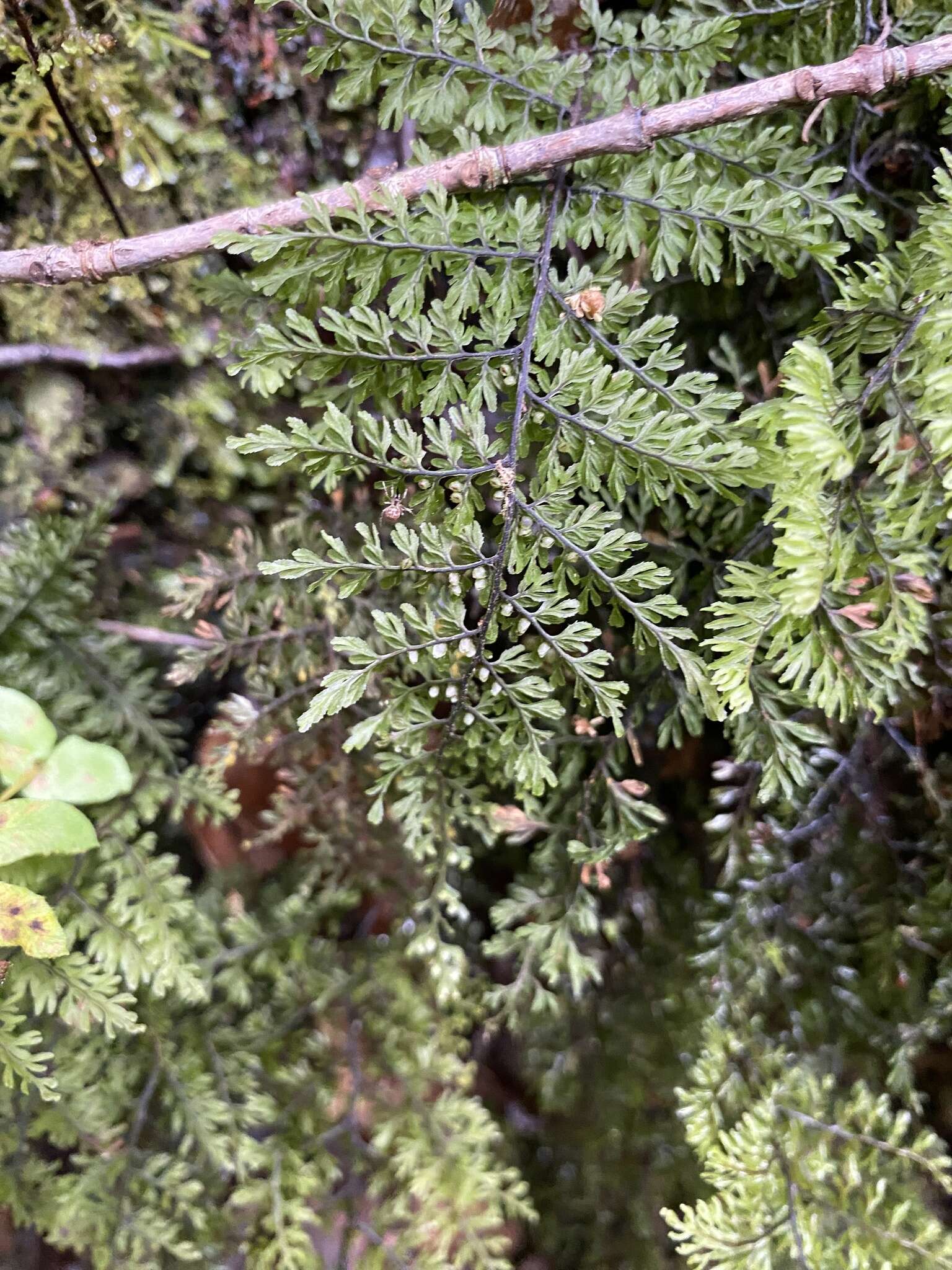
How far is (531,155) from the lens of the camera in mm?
859

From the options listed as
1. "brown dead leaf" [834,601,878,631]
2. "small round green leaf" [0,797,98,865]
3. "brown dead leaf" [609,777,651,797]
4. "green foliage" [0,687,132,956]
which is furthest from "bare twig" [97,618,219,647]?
"brown dead leaf" [834,601,878,631]

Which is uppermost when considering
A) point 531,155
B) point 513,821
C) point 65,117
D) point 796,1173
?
point 65,117

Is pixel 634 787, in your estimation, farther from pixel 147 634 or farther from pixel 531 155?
pixel 147 634

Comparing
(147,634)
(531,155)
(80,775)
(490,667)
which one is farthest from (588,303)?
(147,634)

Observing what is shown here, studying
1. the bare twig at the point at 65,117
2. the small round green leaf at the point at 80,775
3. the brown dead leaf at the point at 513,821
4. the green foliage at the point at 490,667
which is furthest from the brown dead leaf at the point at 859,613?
the bare twig at the point at 65,117

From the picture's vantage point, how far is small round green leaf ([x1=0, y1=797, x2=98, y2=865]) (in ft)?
3.08

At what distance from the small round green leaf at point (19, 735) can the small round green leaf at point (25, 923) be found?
6.6 inches

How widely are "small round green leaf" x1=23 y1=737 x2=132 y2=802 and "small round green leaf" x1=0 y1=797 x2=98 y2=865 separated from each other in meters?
0.04

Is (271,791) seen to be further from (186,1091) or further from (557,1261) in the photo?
(557,1261)

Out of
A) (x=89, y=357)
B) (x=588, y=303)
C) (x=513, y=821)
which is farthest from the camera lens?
(x=89, y=357)

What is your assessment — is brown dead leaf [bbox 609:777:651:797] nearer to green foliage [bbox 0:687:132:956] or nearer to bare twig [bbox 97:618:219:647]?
green foliage [bbox 0:687:132:956]

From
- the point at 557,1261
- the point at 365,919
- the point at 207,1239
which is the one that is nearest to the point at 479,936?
the point at 365,919

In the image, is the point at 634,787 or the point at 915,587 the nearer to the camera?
the point at 915,587

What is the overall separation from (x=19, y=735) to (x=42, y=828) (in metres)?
0.13
